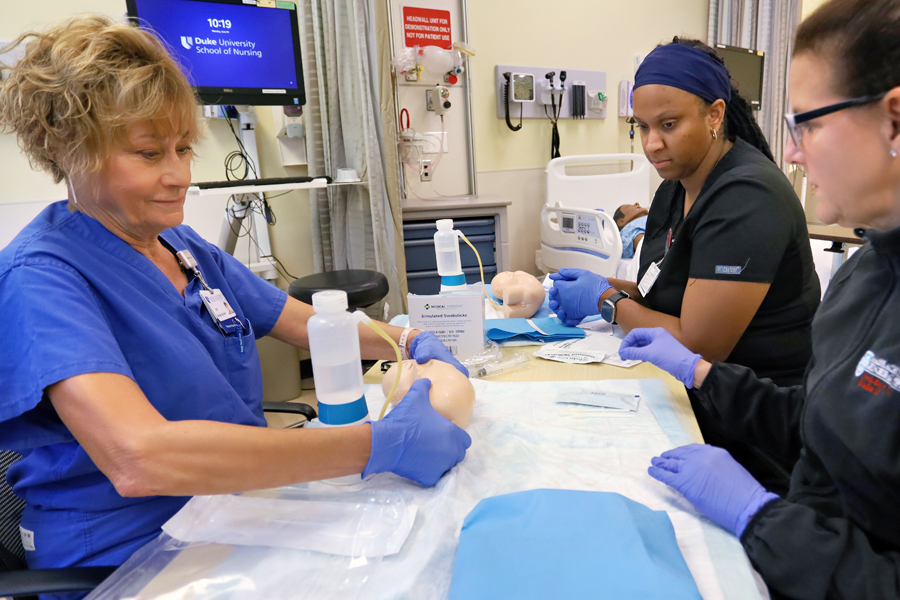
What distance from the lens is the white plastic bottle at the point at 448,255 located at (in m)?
1.54

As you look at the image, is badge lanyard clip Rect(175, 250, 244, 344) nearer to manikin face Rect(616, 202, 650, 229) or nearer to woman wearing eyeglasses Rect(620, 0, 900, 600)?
woman wearing eyeglasses Rect(620, 0, 900, 600)

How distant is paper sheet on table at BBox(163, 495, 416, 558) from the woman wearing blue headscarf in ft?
2.55

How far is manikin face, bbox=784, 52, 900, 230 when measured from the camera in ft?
2.01

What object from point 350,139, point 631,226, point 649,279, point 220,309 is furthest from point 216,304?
point 631,226

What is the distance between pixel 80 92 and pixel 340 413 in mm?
597

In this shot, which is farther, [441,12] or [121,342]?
[441,12]

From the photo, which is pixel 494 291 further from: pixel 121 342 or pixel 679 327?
pixel 121 342

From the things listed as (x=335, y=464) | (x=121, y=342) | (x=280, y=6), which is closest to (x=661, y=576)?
(x=335, y=464)

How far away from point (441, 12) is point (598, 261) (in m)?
1.86

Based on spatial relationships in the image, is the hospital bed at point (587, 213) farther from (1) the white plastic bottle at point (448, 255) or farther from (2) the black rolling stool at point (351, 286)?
(1) the white plastic bottle at point (448, 255)

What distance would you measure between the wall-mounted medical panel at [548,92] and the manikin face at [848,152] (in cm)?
318

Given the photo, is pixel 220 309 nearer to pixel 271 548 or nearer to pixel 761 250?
pixel 271 548

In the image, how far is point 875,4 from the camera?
595 millimetres

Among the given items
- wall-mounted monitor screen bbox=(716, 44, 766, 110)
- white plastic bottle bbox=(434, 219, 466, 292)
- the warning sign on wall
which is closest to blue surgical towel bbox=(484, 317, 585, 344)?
white plastic bottle bbox=(434, 219, 466, 292)
